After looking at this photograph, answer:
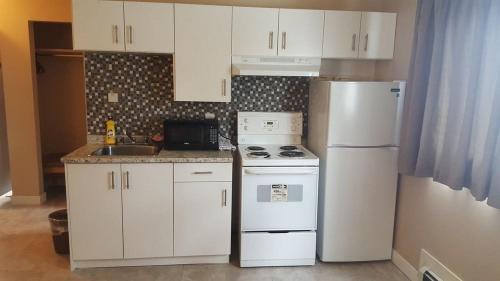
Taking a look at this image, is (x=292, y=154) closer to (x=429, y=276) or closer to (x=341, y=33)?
(x=341, y=33)

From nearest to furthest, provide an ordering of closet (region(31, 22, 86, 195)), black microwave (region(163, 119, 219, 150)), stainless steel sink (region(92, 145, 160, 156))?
1. black microwave (region(163, 119, 219, 150))
2. stainless steel sink (region(92, 145, 160, 156))
3. closet (region(31, 22, 86, 195))

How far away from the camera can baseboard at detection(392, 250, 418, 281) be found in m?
2.74

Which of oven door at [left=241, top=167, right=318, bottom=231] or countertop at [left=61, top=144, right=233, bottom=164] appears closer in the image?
countertop at [left=61, top=144, right=233, bottom=164]

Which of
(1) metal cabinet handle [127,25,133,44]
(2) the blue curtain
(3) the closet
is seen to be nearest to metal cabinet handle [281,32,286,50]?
(2) the blue curtain

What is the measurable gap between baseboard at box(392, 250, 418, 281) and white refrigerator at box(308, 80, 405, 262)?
0.16 ft

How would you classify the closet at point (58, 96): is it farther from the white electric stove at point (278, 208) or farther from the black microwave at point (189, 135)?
the white electric stove at point (278, 208)

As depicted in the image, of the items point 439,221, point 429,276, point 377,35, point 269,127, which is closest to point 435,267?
point 429,276

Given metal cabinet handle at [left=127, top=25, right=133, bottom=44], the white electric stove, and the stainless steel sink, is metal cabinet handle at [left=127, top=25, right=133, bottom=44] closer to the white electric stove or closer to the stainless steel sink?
the stainless steel sink

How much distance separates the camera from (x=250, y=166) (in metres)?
2.72

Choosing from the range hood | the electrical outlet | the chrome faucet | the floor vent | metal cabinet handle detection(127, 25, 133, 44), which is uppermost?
metal cabinet handle detection(127, 25, 133, 44)

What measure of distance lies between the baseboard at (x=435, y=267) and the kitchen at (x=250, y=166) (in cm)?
2

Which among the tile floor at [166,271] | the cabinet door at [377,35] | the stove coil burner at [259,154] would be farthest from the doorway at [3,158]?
the cabinet door at [377,35]

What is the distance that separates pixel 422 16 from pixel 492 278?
165 centimetres

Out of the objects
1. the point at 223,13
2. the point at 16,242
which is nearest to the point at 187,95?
the point at 223,13
